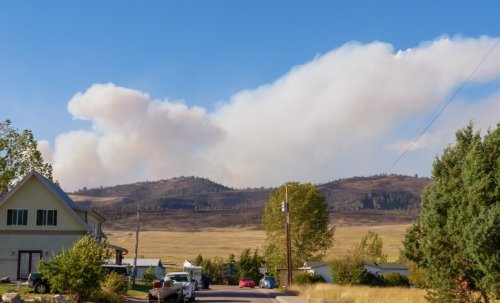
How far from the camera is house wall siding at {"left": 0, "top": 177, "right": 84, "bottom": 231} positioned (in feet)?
168

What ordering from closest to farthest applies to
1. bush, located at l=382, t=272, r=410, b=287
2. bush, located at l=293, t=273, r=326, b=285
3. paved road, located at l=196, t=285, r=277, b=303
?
paved road, located at l=196, t=285, r=277, b=303 → bush, located at l=293, t=273, r=326, b=285 → bush, located at l=382, t=272, r=410, b=287

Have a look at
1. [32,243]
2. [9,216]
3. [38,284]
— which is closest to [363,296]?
[38,284]

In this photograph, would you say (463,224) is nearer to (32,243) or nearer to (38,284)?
(38,284)

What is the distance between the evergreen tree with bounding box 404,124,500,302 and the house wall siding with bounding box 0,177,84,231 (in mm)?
30776

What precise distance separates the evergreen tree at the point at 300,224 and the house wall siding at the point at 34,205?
3438 centimetres

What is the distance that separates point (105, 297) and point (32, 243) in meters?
20.2

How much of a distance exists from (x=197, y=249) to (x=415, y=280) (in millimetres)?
126341

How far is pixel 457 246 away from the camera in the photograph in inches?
955

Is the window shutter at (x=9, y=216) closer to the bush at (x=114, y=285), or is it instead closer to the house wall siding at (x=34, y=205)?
the house wall siding at (x=34, y=205)

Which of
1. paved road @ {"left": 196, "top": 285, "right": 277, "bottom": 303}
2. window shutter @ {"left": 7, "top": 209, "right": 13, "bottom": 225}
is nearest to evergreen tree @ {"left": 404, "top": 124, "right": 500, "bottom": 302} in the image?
paved road @ {"left": 196, "top": 285, "right": 277, "bottom": 303}

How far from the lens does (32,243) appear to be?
168 feet

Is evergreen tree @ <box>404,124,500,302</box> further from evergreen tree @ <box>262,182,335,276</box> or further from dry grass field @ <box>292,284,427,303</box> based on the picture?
evergreen tree @ <box>262,182,335,276</box>

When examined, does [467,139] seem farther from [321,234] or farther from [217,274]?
[217,274]

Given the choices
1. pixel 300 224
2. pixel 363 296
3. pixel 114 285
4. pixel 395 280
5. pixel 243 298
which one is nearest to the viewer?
pixel 114 285
